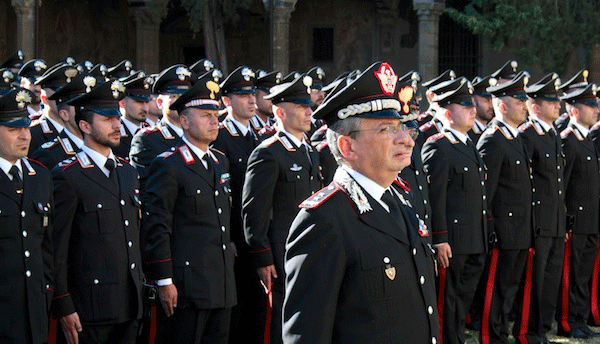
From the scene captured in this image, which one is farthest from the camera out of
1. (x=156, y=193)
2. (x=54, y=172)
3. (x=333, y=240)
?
(x=156, y=193)

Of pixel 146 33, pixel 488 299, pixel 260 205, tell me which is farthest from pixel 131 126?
pixel 146 33

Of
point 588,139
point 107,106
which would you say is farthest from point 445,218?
point 107,106

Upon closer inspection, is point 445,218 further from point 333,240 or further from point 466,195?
point 333,240

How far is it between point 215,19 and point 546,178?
1507 centimetres

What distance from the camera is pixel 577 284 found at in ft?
28.2

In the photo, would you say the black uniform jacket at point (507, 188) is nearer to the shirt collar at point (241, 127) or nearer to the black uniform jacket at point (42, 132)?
the shirt collar at point (241, 127)

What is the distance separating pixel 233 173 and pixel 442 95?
1.70 metres

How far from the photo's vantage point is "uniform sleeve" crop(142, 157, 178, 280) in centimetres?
547

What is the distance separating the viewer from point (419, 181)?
6922 millimetres

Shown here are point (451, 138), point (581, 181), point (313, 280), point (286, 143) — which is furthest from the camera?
point (581, 181)

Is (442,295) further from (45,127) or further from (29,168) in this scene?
(29,168)

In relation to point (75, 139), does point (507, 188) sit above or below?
below

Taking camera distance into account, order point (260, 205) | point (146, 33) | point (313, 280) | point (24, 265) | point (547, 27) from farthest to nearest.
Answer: point (146, 33)
point (547, 27)
point (260, 205)
point (24, 265)
point (313, 280)

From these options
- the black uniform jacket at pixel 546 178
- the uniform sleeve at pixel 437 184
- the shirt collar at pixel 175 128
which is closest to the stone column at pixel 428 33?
the black uniform jacket at pixel 546 178
